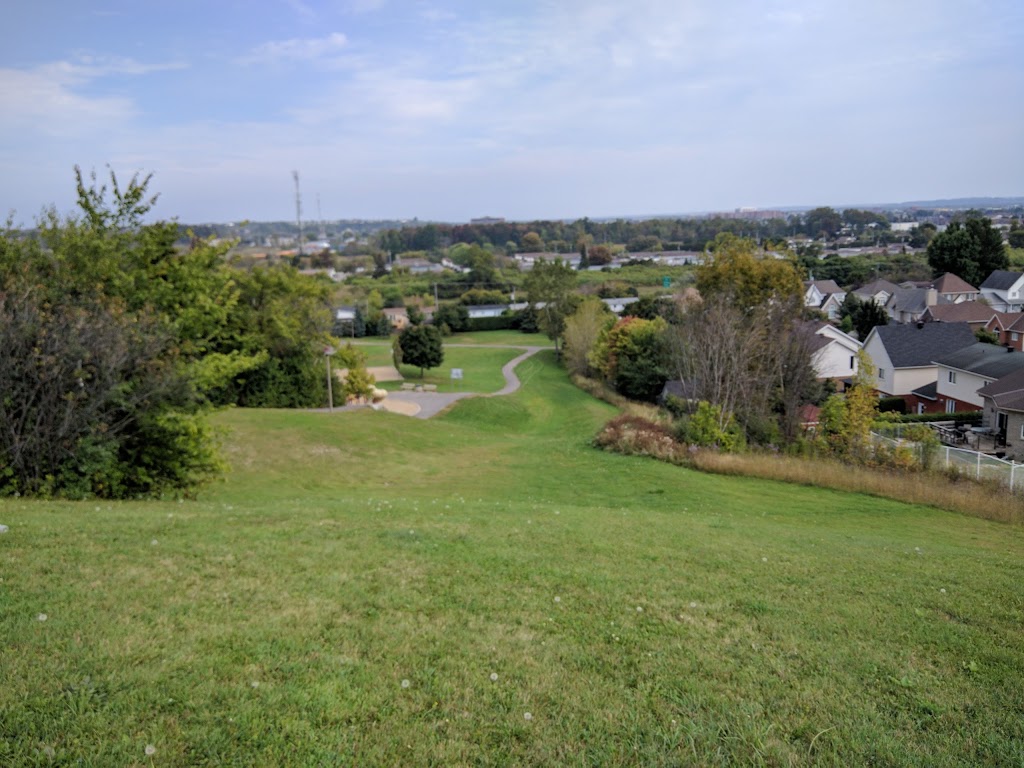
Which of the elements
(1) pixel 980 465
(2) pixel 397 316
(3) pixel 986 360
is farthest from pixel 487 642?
(2) pixel 397 316

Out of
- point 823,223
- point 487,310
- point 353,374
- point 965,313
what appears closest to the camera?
point 353,374

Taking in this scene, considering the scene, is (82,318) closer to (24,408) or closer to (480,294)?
(24,408)

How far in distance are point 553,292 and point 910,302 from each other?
31024 millimetres

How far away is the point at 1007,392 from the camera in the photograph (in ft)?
88.0

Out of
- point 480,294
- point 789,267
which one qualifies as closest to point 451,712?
point 789,267

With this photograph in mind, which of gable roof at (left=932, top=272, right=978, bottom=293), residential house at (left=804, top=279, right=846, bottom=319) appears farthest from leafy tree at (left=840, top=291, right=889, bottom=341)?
residential house at (left=804, top=279, right=846, bottom=319)

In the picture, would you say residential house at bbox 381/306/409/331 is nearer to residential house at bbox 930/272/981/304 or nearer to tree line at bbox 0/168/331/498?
residential house at bbox 930/272/981/304

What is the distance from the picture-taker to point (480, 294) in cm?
9600

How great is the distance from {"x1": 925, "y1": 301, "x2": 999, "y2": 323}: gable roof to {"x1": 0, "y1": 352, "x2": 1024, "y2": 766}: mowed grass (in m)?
48.1

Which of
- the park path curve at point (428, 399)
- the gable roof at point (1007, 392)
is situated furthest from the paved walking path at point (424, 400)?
the gable roof at point (1007, 392)

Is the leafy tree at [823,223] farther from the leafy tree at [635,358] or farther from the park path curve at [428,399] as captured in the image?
the park path curve at [428,399]

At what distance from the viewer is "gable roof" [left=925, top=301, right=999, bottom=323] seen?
5112cm

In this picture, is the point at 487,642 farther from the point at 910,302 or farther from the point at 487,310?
the point at 487,310

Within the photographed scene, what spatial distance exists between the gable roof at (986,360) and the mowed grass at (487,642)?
25.3 m
